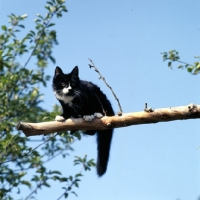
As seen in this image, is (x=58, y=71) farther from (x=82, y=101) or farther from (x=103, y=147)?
(x=103, y=147)

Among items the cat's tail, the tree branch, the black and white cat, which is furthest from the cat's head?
the tree branch

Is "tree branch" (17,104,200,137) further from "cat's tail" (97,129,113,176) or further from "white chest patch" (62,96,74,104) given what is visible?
"cat's tail" (97,129,113,176)

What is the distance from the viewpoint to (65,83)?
5008 millimetres

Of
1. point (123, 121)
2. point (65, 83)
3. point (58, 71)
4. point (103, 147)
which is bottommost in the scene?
point (123, 121)

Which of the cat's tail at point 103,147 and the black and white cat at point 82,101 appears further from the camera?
the cat's tail at point 103,147

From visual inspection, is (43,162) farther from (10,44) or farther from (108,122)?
(108,122)

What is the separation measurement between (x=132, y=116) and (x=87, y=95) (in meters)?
1.32

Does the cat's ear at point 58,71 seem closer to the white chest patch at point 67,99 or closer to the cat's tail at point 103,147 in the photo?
the white chest patch at point 67,99

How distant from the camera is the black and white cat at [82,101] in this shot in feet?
16.0

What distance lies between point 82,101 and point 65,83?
0.34m

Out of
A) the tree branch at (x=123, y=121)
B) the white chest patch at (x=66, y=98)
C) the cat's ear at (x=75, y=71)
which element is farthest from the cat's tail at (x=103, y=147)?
the tree branch at (x=123, y=121)

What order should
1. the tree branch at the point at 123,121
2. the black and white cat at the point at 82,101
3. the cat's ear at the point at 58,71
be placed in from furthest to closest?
1. the cat's ear at the point at 58,71
2. the black and white cat at the point at 82,101
3. the tree branch at the point at 123,121

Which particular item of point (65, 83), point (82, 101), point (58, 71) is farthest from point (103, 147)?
point (58, 71)

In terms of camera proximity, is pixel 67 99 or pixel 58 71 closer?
pixel 67 99
